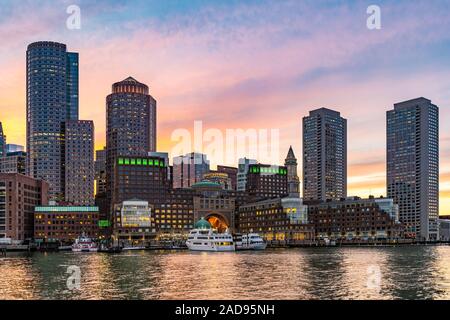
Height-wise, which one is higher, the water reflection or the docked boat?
the water reflection

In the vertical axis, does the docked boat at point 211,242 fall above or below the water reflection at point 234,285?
below

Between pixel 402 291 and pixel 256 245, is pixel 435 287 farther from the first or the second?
pixel 256 245

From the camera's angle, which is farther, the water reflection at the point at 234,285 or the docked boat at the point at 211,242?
the docked boat at the point at 211,242

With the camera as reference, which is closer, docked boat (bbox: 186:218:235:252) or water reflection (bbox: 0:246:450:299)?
water reflection (bbox: 0:246:450:299)

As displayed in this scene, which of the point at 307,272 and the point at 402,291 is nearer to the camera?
the point at 402,291

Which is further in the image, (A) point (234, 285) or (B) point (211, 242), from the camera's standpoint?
(B) point (211, 242)

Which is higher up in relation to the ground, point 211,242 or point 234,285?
point 234,285

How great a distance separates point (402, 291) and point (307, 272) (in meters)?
25.9
